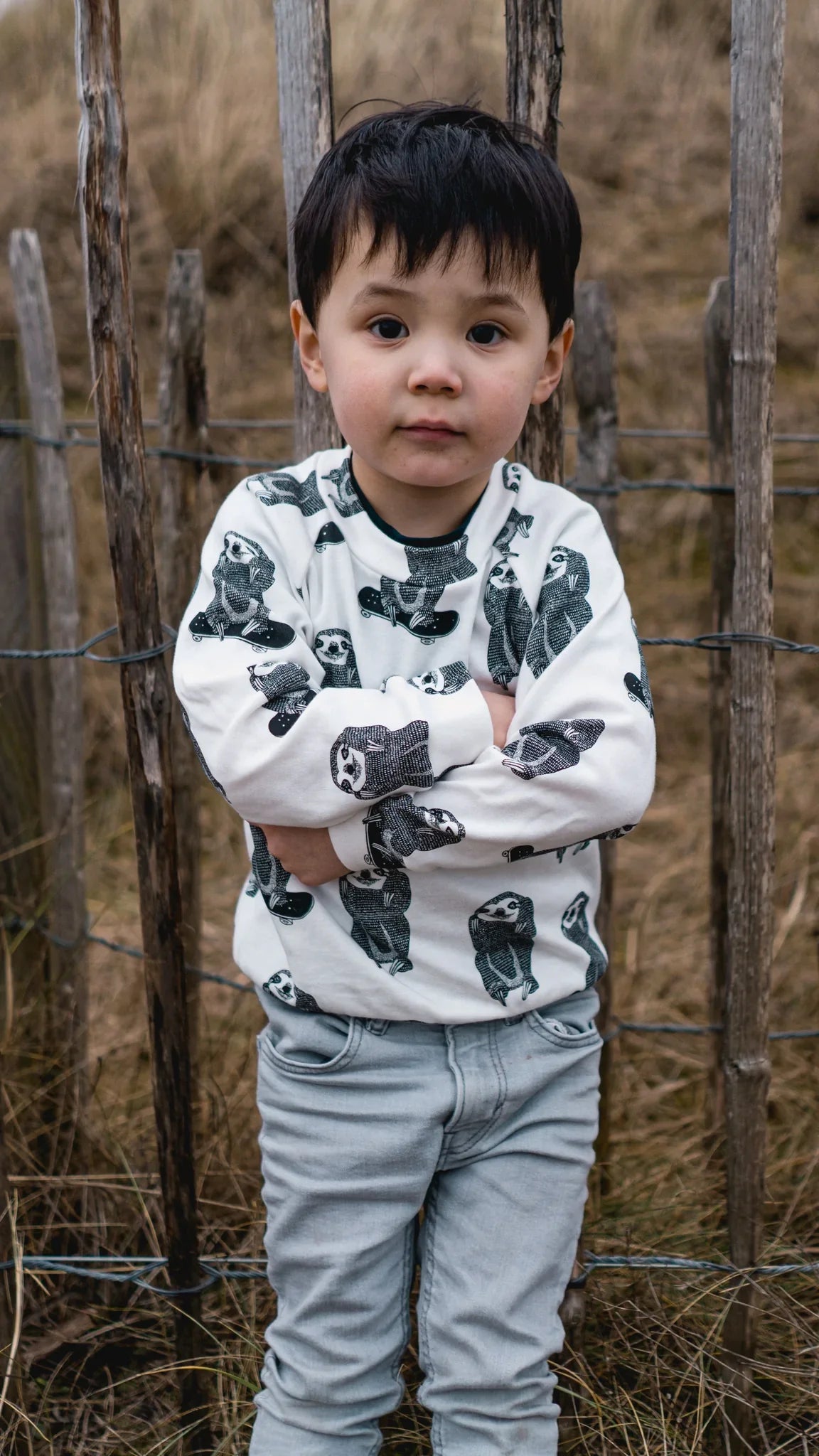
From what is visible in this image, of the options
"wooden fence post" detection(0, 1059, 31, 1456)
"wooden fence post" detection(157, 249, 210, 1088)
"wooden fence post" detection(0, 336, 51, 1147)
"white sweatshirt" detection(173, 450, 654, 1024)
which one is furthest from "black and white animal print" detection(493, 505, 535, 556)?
"wooden fence post" detection(0, 336, 51, 1147)

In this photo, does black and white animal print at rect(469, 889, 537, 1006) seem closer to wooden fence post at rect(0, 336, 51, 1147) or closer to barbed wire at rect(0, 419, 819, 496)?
barbed wire at rect(0, 419, 819, 496)

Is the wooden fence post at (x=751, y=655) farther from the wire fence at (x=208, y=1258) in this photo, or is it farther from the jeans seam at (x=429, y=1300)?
the jeans seam at (x=429, y=1300)

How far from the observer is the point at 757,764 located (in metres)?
1.66

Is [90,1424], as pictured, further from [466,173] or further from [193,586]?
[466,173]

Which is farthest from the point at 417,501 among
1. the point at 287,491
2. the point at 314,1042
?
the point at 314,1042

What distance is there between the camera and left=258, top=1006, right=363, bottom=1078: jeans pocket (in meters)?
1.40

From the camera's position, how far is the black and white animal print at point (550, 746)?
4.21 feet

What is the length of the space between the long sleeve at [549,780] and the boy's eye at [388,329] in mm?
335

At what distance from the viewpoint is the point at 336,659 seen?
1.40 metres

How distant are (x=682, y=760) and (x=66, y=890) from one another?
8.78 feet

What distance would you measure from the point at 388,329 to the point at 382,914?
1.96 ft

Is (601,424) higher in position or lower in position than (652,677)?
higher

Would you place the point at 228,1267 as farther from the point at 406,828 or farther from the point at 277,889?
the point at 406,828

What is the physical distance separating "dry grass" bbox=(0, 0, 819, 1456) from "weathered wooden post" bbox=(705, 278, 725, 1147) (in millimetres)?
177
